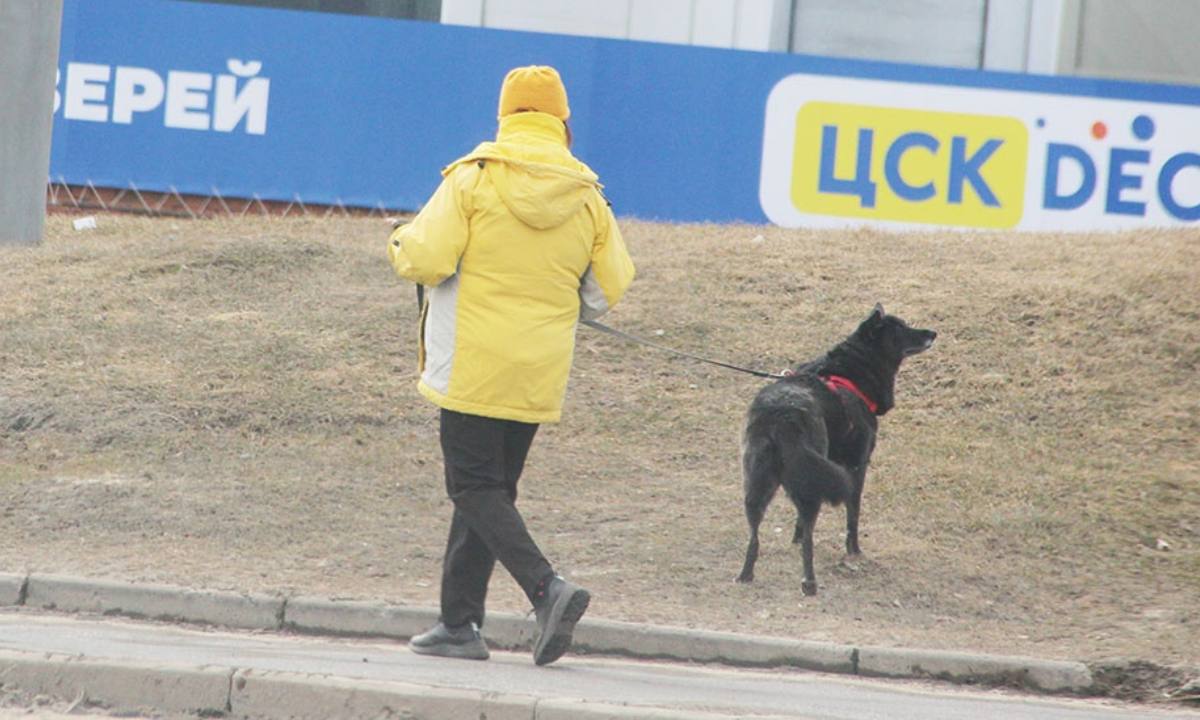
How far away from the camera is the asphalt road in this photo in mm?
5754

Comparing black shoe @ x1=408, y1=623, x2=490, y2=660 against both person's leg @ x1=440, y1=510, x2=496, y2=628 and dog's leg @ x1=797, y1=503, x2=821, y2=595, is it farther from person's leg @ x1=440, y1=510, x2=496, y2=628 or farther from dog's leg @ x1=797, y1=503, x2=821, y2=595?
dog's leg @ x1=797, y1=503, x2=821, y2=595

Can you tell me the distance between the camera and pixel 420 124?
15391 millimetres

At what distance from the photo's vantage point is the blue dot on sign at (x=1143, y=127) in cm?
1545

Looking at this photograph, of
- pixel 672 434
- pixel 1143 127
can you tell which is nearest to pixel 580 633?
pixel 672 434

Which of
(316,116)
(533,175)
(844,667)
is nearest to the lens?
(533,175)

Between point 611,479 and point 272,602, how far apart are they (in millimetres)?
Answer: 2656

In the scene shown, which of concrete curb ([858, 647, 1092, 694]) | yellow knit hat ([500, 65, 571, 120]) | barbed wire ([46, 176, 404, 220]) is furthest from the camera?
barbed wire ([46, 176, 404, 220])

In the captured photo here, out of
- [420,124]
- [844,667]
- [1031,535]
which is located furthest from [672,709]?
[420,124]

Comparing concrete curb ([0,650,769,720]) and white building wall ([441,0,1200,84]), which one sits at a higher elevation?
white building wall ([441,0,1200,84])

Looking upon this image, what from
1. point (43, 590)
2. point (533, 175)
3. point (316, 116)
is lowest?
point (43, 590)

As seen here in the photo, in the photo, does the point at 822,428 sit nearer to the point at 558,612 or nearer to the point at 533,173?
the point at 558,612

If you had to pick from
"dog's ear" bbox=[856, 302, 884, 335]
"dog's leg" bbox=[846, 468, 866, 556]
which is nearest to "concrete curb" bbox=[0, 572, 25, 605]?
"dog's leg" bbox=[846, 468, 866, 556]

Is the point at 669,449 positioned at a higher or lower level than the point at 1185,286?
lower

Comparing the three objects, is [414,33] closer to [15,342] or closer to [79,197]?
[79,197]
